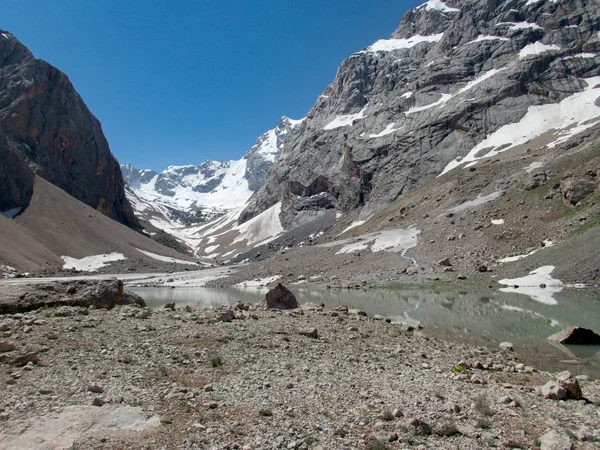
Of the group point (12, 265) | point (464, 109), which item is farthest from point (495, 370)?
point (464, 109)

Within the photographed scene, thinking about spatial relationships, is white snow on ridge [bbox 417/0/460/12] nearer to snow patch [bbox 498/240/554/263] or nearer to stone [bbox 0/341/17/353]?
snow patch [bbox 498/240/554/263]

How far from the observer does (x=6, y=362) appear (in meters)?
10.8

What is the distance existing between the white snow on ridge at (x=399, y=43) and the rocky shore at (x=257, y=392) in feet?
577

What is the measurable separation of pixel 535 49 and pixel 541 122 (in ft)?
110

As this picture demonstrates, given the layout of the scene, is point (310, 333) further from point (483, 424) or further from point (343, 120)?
point (343, 120)

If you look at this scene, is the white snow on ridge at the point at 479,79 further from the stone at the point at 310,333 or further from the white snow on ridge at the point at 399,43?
the stone at the point at 310,333

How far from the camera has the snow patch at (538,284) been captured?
108ft

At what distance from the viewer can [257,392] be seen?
10039mm

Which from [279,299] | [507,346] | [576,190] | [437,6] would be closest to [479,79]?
[437,6]

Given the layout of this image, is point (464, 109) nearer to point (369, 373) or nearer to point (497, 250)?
point (497, 250)

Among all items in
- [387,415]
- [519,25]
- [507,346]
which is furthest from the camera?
[519,25]

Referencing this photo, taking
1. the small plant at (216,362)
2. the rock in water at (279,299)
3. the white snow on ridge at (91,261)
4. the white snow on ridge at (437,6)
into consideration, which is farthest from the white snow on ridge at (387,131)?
the small plant at (216,362)

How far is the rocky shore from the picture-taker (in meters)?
7.70

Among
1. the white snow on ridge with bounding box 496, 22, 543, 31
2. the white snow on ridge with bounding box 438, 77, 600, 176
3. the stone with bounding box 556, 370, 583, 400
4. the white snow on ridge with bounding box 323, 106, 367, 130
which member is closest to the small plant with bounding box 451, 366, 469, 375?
the stone with bounding box 556, 370, 583, 400
